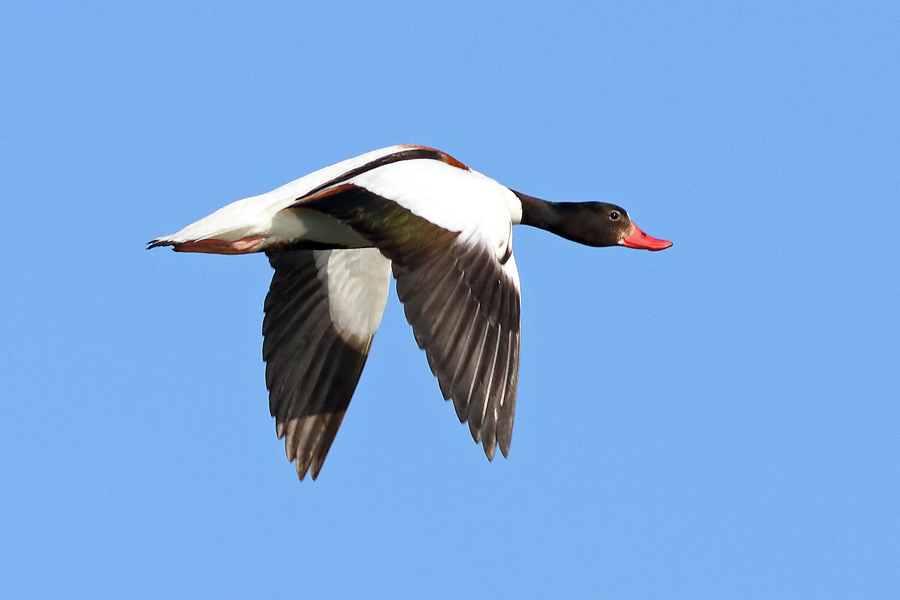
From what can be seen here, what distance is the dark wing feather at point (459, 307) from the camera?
18.3 ft

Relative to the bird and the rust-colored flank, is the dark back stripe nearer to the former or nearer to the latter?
the bird

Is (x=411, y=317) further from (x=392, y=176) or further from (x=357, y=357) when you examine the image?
(x=357, y=357)

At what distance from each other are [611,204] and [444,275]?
2.38 metres

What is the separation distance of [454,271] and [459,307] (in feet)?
0.57

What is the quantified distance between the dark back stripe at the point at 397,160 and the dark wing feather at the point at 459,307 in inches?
19.4

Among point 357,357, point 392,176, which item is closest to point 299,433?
point 357,357

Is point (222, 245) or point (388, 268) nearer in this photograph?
point (222, 245)

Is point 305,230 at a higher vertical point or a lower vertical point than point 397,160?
lower

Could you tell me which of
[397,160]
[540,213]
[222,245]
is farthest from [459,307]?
[540,213]

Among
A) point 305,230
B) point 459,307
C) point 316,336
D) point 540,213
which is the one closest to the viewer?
point 459,307

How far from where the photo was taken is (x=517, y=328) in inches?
235

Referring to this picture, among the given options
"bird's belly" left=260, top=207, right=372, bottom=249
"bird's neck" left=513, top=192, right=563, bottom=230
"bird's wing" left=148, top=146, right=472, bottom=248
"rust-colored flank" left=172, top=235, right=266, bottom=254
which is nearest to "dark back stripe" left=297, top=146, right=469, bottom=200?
"bird's wing" left=148, top=146, right=472, bottom=248

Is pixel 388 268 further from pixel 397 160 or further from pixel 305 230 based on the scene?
pixel 397 160

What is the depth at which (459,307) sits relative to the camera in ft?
18.8
